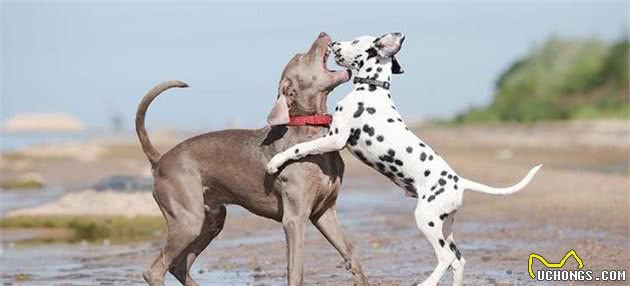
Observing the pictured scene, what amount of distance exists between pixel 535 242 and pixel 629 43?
2822cm

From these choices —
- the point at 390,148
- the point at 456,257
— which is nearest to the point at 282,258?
the point at 390,148

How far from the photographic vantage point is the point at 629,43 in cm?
3928

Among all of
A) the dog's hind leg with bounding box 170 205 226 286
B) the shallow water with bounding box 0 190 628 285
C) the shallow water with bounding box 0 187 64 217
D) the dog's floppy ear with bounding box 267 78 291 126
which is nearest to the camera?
the dog's floppy ear with bounding box 267 78 291 126

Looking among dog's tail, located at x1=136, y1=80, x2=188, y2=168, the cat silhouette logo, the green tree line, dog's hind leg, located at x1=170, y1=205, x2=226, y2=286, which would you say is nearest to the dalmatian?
dog's hind leg, located at x1=170, y1=205, x2=226, y2=286

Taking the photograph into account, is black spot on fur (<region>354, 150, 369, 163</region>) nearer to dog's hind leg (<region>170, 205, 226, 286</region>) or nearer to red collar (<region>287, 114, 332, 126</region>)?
red collar (<region>287, 114, 332, 126</region>)

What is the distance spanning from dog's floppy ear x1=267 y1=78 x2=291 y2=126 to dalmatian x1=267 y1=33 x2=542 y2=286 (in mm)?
276

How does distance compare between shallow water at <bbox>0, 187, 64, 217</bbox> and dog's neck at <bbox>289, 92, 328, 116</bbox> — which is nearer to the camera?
dog's neck at <bbox>289, 92, 328, 116</bbox>

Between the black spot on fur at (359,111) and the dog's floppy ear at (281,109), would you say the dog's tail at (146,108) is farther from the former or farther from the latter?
the black spot on fur at (359,111)

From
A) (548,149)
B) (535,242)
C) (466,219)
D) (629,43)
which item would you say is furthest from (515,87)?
(535,242)

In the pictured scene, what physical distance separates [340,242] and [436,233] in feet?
3.52

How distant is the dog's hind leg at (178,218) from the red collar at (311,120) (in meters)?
0.92

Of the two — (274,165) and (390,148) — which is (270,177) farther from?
(390,148)

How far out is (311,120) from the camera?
9.51m

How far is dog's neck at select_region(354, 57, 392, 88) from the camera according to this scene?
9383 millimetres
